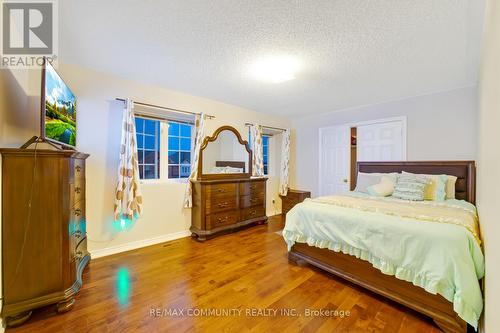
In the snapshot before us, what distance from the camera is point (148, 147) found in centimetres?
320

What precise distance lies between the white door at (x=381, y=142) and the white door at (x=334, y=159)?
270 millimetres

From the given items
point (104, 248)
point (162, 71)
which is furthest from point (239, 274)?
point (162, 71)

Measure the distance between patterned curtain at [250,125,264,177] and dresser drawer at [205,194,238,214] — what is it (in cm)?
90

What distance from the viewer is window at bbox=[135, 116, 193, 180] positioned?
314 cm

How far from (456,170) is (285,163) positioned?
2.79 meters

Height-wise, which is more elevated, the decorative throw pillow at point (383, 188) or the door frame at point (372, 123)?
the door frame at point (372, 123)

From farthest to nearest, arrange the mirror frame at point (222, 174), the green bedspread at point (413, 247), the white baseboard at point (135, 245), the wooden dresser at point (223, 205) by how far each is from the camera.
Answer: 1. the mirror frame at point (222, 174)
2. the wooden dresser at point (223, 205)
3. the white baseboard at point (135, 245)
4. the green bedspread at point (413, 247)

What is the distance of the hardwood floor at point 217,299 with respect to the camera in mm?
1530

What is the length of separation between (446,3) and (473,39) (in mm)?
729

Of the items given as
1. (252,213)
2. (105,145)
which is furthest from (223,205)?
(105,145)

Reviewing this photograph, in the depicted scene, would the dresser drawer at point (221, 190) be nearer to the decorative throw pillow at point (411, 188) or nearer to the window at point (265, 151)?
the window at point (265, 151)

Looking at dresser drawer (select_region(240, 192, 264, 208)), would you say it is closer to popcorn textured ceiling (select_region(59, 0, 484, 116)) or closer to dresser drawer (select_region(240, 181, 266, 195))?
dresser drawer (select_region(240, 181, 266, 195))

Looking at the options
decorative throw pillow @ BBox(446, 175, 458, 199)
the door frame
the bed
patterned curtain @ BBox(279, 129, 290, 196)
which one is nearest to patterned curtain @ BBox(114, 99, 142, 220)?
the bed

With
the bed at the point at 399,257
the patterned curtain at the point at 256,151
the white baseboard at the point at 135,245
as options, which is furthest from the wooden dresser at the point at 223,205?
the bed at the point at 399,257
